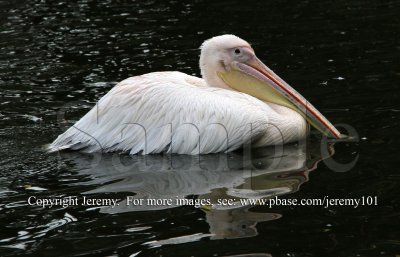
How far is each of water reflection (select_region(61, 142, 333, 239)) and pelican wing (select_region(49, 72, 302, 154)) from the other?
0.34 feet

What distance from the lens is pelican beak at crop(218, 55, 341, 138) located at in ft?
21.4

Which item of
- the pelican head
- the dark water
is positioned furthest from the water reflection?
the pelican head

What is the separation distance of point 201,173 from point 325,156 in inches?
39.2

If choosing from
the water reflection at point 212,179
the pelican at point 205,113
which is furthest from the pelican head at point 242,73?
the water reflection at point 212,179

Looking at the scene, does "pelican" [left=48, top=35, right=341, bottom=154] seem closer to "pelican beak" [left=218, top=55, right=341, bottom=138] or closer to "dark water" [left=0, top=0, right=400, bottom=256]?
"pelican beak" [left=218, top=55, right=341, bottom=138]

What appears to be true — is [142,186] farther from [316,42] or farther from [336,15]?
[336,15]

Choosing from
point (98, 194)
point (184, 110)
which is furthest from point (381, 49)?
point (98, 194)

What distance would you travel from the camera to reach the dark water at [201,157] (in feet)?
14.9

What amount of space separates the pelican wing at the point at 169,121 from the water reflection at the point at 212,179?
0.10m

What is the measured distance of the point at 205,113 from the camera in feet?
20.5

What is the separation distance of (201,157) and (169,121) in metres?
0.39

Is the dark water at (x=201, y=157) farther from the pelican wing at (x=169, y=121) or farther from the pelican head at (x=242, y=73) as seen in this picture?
the pelican head at (x=242, y=73)

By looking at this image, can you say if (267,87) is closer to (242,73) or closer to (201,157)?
(242,73)

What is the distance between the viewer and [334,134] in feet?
21.0
